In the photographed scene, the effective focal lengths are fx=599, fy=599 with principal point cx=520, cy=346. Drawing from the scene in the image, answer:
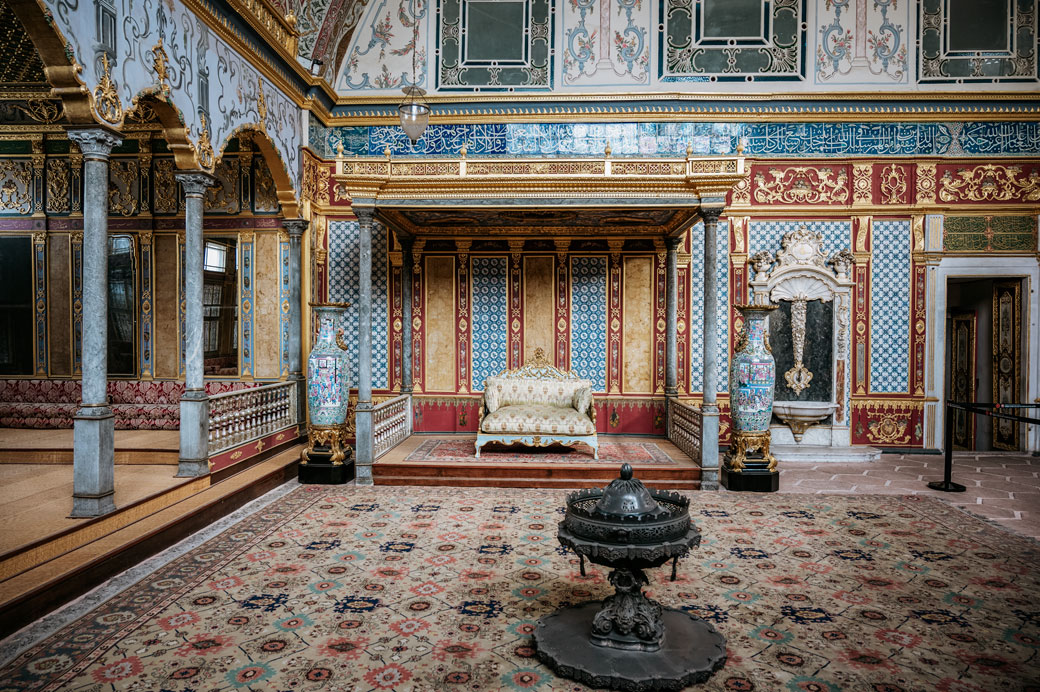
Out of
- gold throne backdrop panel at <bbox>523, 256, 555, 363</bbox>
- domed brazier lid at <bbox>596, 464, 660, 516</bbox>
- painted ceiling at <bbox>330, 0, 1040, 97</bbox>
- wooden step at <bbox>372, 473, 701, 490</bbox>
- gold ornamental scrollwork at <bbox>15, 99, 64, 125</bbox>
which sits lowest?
wooden step at <bbox>372, 473, 701, 490</bbox>

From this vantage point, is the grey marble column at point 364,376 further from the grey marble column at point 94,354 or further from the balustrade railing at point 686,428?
the balustrade railing at point 686,428

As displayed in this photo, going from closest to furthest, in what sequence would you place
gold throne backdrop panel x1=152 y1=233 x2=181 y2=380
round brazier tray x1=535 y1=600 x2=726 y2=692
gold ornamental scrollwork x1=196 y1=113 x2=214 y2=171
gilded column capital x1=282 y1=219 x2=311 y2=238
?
round brazier tray x1=535 y1=600 x2=726 y2=692, gold ornamental scrollwork x1=196 y1=113 x2=214 y2=171, gilded column capital x1=282 y1=219 x2=311 y2=238, gold throne backdrop panel x1=152 y1=233 x2=181 y2=380

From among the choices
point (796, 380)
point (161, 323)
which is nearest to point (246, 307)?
point (161, 323)

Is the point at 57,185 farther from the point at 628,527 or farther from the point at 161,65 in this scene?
the point at 628,527

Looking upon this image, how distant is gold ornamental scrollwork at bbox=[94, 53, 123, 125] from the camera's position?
15.2 feet

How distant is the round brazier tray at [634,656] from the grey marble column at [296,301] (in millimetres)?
6170

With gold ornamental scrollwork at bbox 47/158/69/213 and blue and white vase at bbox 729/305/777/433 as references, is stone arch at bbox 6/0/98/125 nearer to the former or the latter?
gold ornamental scrollwork at bbox 47/158/69/213

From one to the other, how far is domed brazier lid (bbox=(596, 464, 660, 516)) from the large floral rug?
900 mm

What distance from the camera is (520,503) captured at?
6.45 meters

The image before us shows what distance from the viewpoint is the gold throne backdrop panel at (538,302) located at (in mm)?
9289

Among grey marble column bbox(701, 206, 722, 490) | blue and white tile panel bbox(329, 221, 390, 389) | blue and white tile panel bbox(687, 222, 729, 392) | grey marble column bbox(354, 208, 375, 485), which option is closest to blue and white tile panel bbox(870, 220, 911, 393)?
blue and white tile panel bbox(687, 222, 729, 392)

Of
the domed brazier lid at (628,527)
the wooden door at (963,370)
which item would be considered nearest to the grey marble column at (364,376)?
the domed brazier lid at (628,527)

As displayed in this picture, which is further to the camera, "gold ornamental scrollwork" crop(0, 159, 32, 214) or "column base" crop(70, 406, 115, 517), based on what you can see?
"gold ornamental scrollwork" crop(0, 159, 32, 214)

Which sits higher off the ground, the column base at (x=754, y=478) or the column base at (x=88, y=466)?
the column base at (x=88, y=466)
